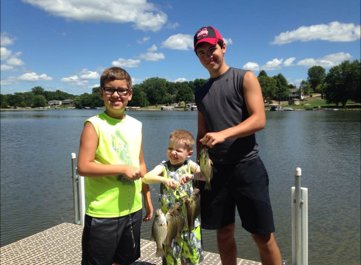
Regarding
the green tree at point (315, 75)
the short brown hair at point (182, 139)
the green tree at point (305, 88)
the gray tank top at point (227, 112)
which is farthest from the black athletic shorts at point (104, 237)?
the green tree at point (315, 75)

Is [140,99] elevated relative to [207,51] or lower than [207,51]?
elevated

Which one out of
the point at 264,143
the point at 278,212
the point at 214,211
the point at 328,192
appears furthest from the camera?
the point at 264,143

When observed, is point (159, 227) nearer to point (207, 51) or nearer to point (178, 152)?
point (178, 152)

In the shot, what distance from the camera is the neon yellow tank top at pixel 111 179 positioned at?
302 centimetres

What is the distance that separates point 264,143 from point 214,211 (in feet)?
80.4

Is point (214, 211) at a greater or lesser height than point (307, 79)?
lesser

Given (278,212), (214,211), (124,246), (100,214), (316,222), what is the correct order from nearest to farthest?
(100,214)
(124,246)
(214,211)
(316,222)
(278,212)

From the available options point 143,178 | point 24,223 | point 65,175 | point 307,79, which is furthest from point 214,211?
point 307,79

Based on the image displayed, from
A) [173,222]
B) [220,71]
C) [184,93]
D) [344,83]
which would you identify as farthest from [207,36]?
[184,93]

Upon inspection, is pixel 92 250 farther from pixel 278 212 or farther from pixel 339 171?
pixel 339 171

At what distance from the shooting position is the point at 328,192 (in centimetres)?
1304

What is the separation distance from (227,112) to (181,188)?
0.88m

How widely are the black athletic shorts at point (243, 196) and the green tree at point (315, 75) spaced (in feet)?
509

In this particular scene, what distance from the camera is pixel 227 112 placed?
3.38 metres
